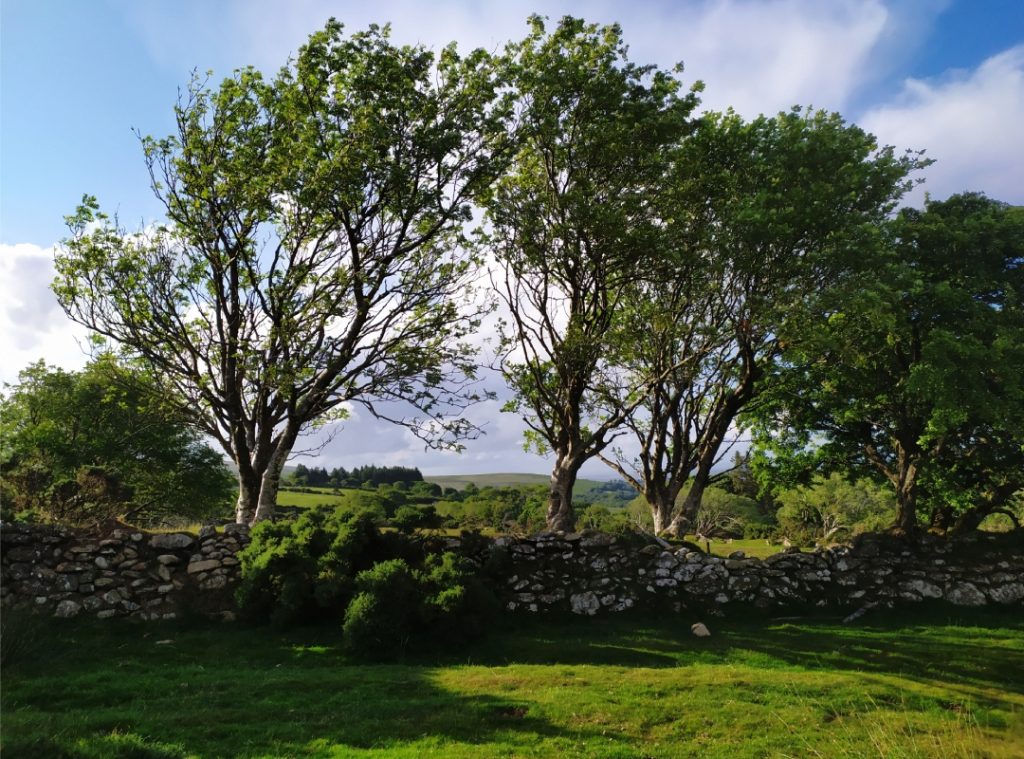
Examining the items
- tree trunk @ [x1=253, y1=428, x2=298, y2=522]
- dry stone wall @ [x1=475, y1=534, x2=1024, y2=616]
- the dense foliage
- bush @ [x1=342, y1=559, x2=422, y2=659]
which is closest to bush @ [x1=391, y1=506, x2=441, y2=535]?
the dense foliage

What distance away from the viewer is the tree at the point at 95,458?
101 ft

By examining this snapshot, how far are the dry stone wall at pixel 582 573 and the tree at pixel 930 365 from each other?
2674 mm

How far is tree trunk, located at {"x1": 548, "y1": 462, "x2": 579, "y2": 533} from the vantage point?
2042cm

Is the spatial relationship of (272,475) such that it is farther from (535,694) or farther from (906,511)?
(906,511)

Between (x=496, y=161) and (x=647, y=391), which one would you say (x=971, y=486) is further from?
(x=496, y=161)

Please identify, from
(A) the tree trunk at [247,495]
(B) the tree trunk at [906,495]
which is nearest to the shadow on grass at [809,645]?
(B) the tree trunk at [906,495]

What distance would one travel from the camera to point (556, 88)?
786 inches

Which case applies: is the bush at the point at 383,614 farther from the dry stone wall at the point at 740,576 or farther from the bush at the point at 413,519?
the dry stone wall at the point at 740,576

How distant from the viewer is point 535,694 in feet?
34.4

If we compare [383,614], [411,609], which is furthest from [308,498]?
[383,614]

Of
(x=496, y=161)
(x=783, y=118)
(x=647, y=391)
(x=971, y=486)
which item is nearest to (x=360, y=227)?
(x=496, y=161)

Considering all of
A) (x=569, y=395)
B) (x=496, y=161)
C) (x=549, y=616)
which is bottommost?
(x=549, y=616)

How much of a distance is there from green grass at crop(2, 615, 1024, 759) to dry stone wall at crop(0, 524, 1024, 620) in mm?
1023

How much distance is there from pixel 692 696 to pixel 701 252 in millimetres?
14910
